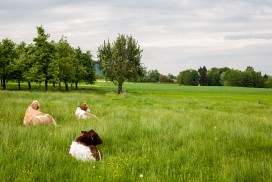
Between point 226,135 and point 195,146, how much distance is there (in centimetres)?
226

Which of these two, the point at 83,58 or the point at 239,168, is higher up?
the point at 83,58

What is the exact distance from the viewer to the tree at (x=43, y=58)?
50.6m

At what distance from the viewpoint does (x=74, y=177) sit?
4887mm

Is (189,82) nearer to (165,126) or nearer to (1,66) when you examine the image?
(1,66)

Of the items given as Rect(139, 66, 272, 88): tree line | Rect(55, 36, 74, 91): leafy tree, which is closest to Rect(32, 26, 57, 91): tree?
Rect(55, 36, 74, 91): leafy tree

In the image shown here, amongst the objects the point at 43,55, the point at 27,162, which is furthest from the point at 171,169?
the point at 43,55

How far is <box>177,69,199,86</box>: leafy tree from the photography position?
573ft

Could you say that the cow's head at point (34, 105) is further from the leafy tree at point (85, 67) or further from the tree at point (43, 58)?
the leafy tree at point (85, 67)

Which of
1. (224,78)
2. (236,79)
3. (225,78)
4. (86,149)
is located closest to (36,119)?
(86,149)

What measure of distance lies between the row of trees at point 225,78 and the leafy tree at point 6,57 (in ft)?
407

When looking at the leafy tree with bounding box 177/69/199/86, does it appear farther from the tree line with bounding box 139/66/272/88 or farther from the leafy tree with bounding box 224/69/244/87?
the leafy tree with bounding box 224/69/244/87

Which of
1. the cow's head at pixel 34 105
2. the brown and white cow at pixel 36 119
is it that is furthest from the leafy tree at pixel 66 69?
the brown and white cow at pixel 36 119

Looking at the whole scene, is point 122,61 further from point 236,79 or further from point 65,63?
point 236,79

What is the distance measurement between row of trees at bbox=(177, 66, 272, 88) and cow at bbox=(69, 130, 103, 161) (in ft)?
517
